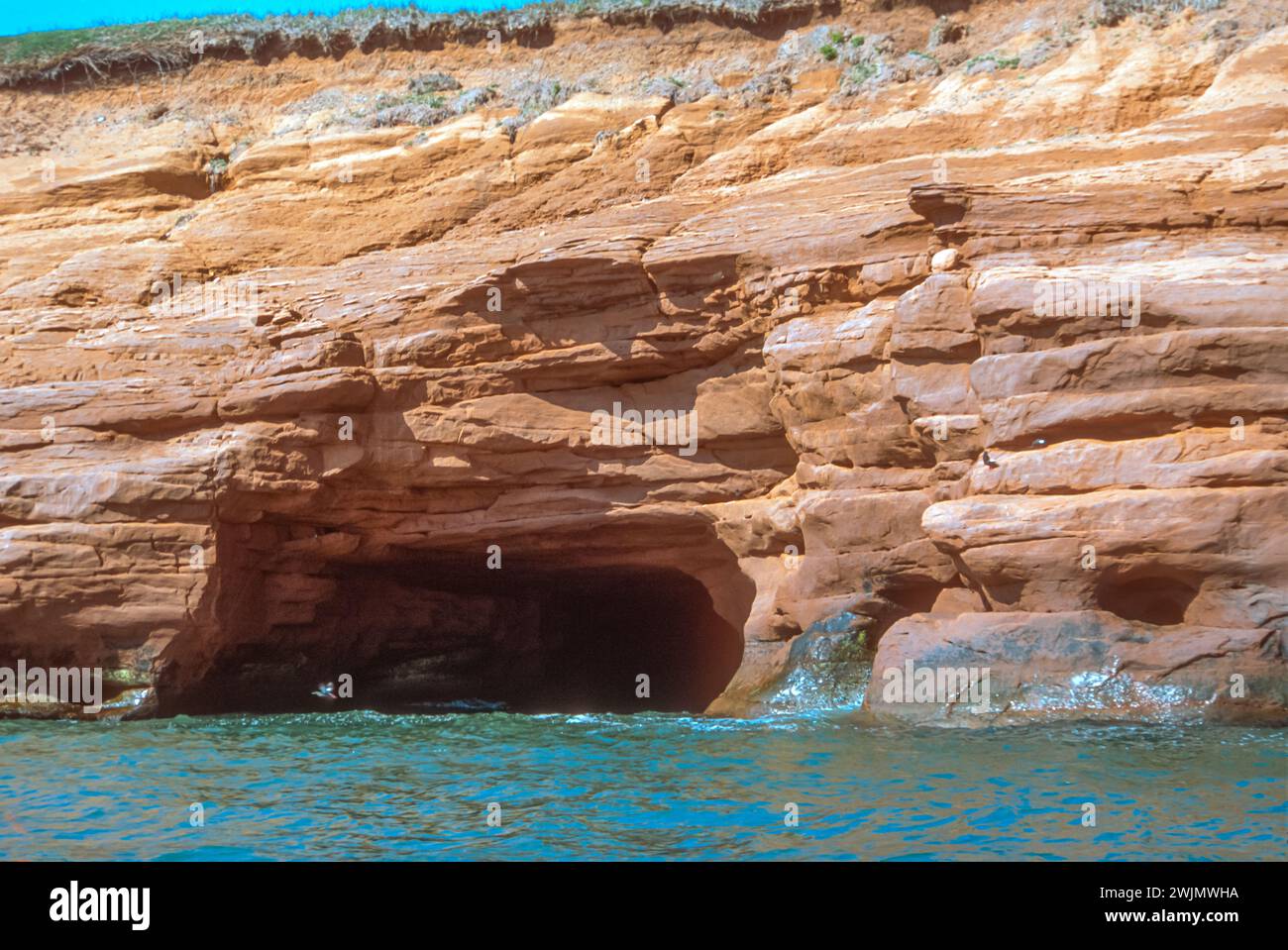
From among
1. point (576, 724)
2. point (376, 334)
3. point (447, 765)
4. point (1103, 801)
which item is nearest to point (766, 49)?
point (376, 334)

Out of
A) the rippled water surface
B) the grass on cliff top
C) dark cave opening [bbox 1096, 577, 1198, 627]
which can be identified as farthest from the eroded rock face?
the rippled water surface

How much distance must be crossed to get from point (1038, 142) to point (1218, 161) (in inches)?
99.5

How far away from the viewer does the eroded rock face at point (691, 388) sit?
14.1 metres

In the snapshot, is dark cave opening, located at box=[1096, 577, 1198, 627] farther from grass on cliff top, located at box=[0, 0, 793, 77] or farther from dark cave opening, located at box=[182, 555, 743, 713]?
grass on cliff top, located at box=[0, 0, 793, 77]

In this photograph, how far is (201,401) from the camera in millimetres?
19219

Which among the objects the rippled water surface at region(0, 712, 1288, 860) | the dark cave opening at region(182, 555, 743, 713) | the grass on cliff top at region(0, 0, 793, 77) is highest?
the grass on cliff top at region(0, 0, 793, 77)

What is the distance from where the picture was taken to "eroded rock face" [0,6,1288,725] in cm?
1410

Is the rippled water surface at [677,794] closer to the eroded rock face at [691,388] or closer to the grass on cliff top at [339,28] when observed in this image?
the eroded rock face at [691,388]

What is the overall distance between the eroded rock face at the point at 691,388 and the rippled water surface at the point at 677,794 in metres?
1.53

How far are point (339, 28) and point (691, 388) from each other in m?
11.6

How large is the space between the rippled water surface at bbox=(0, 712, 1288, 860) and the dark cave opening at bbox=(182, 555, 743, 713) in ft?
18.6

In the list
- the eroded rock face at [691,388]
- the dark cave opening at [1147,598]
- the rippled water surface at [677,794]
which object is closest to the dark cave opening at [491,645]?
the eroded rock face at [691,388]

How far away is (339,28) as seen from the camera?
84.4ft

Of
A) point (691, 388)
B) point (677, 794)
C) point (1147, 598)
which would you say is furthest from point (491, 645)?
point (677, 794)
